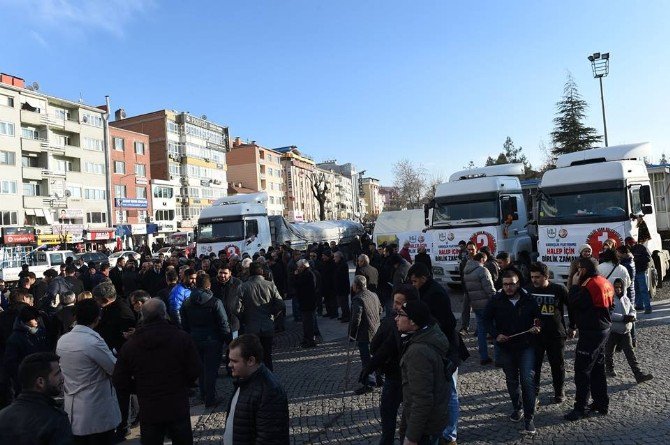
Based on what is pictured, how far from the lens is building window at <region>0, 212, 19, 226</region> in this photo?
46.2 m

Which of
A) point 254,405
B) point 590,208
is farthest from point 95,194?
point 254,405

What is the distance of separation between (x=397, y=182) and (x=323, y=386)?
58.4 meters

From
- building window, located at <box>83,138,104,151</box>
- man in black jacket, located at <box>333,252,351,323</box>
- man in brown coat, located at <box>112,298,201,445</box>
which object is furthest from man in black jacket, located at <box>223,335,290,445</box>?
building window, located at <box>83,138,104,151</box>

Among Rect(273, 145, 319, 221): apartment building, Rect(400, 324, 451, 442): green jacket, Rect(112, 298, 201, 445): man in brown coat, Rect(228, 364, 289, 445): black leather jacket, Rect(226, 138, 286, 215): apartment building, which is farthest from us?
Rect(273, 145, 319, 221): apartment building

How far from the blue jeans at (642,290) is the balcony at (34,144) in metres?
53.7

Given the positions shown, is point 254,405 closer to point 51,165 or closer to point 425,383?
point 425,383

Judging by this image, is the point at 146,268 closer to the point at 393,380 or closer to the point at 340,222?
the point at 393,380

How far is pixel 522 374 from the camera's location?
5.50m

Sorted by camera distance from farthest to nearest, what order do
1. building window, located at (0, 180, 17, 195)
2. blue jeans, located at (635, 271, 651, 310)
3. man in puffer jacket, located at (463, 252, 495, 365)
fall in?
1. building window, located at (0, 180, 17, 195)
2. blue jeans, located at (635, 271, 651, 310)
3. man in puffer jacket, located at (463, 252, 495, 365)

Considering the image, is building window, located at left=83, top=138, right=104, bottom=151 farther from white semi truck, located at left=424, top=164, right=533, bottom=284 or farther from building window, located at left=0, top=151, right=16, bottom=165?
white semi truck, located at left=424, top=164, right=533, bottom=284

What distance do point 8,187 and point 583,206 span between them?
51053 mm

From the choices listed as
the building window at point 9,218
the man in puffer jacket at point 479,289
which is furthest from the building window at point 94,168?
the man in puffer jacket at point 479,289

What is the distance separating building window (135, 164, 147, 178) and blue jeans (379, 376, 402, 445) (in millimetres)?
62270

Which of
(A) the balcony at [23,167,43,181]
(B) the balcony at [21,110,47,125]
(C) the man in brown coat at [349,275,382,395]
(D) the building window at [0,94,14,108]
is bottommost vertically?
(C) the man in brown coat at [349,275,382,395]
